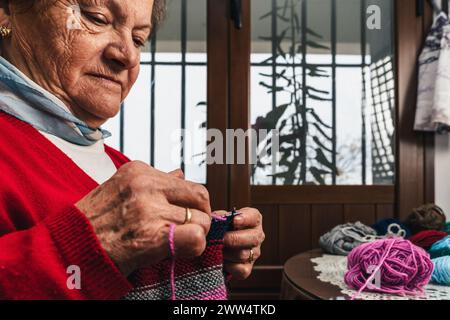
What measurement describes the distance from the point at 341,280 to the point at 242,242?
49cm

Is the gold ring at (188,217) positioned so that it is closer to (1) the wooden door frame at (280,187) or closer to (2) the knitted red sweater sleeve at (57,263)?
(2) the knitted red sweater sleeve at (57,263)

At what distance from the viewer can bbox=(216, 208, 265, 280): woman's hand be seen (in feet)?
1.61

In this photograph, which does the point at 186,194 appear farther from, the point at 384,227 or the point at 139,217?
the point at 384,227

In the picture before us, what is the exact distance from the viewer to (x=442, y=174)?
1.65 m

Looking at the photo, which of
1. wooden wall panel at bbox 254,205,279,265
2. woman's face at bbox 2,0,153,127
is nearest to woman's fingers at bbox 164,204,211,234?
woman's face at bbox 2,0,153,127

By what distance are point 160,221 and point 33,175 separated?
158mm

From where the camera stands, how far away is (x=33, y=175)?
42 cm

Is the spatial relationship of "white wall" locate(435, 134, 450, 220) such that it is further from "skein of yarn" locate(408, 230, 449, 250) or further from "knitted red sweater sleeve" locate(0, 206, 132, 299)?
"knitted red sweater sleeve" locate(0, 206, 132, 299)

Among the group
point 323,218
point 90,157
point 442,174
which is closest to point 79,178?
point 90,157

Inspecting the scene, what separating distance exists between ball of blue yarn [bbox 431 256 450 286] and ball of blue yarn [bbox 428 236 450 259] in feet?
0.37

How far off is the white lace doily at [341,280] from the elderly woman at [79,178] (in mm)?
366

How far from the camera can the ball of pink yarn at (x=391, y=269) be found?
0.80 metres

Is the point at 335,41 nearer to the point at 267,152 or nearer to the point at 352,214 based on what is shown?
the point at 267,152
